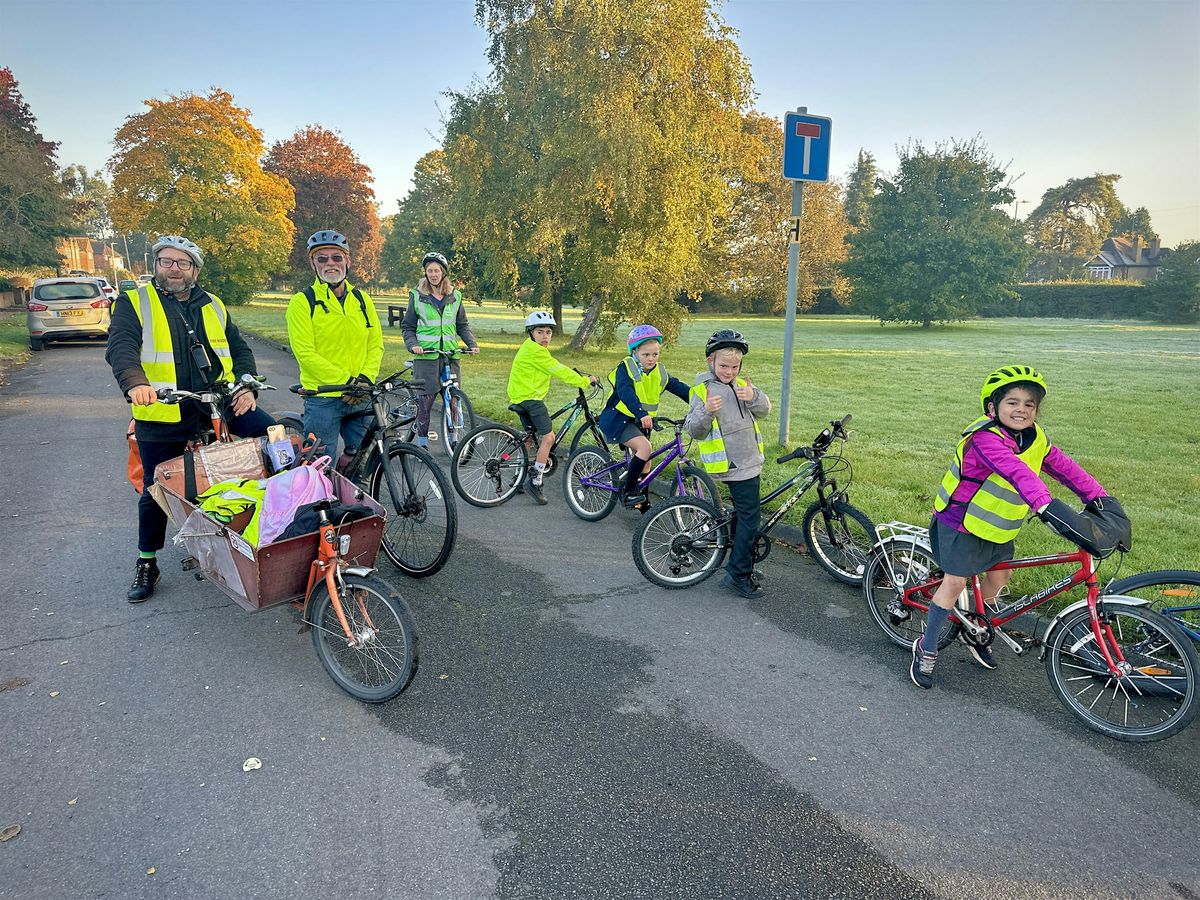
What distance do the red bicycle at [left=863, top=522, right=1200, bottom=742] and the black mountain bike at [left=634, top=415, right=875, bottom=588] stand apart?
90 centimetres

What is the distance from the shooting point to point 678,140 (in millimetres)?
16938

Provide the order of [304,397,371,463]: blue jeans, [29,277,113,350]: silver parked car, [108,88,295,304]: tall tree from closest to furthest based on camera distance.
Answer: [304,397,371,463]: blue jeans → [29,277,113,350]: silver parked car → [108,88,295,304]: tall tree

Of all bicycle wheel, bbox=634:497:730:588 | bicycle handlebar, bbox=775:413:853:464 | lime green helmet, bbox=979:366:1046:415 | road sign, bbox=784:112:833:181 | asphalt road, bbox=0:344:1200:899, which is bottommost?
asphalt road, bbox=0:344:1200:899

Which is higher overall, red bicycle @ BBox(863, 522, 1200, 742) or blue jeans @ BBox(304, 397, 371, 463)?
blue jeans @ BBox(304, 397, 371, 463)

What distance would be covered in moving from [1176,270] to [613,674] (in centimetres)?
5318

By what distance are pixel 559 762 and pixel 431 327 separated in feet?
20.5

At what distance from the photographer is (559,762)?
10.2ft

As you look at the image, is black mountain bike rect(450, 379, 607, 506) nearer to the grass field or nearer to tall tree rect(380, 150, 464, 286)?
the grass field

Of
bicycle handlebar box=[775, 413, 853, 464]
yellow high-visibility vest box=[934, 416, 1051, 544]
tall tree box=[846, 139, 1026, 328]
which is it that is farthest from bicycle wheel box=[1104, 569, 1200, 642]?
tall tree box=[846, 139, 1026, 328]

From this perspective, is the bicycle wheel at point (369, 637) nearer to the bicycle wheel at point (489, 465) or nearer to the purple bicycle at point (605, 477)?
the purple bicycle at point (605, 477)

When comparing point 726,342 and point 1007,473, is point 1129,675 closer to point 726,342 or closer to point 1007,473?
point 1007,473

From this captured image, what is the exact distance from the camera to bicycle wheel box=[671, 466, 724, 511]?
5.30 meters

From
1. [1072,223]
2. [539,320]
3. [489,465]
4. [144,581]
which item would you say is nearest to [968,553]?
[539,320]

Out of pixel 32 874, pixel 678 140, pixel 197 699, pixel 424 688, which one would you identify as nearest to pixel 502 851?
pixel 424 688
